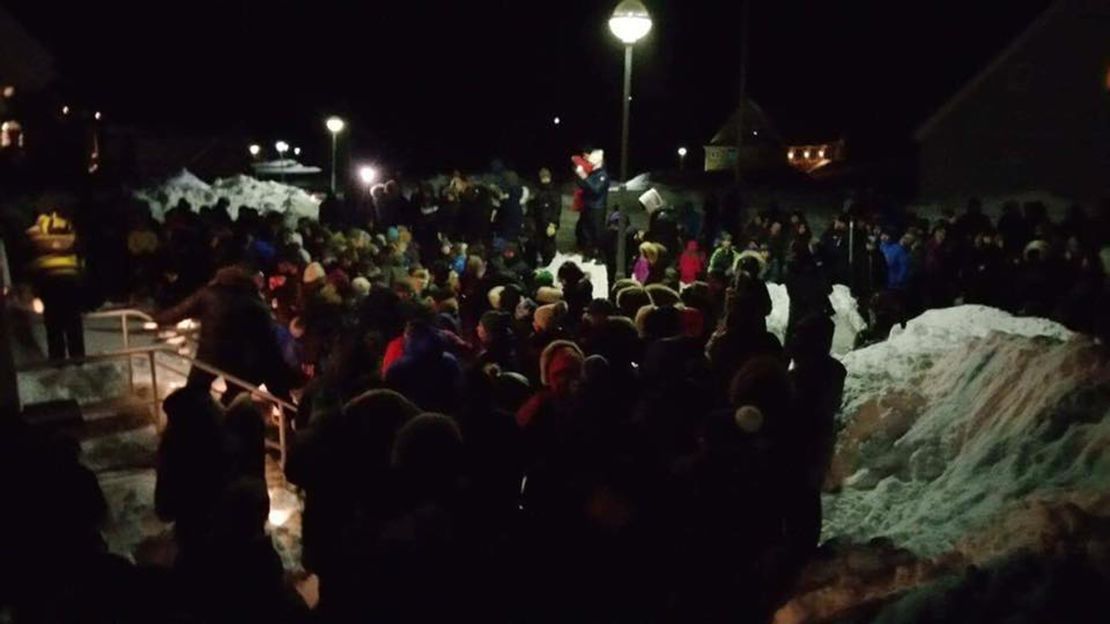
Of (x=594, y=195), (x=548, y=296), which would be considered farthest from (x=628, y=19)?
(x=594, y=195)

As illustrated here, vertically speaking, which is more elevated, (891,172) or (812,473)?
(891,172)

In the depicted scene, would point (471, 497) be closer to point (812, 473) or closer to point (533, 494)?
point (533, 494)

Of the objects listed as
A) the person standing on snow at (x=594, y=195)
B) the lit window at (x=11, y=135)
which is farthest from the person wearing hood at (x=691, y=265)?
the lit window at (x=11, y=135)

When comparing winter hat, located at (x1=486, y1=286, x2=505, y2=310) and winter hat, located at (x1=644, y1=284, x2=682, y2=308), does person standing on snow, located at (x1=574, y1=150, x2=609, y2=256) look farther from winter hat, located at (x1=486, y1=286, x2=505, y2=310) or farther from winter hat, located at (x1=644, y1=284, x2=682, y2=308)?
winter hat, located at (x1=644, y1=284, x2=682, y2=308)

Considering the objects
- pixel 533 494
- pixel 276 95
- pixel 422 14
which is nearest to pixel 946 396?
pixel 533 494

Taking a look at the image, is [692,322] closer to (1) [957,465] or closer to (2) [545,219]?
(1) [957,465]

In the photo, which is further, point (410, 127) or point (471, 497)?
point (410, 127)

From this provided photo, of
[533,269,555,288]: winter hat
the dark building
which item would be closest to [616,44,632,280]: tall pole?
[533,269,555,288]: winter hat

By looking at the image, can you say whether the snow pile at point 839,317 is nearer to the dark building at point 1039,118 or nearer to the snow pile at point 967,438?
the snow pile at point 967,438

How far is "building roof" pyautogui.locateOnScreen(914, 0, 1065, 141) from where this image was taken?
86.9 feet

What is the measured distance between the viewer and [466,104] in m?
58.0

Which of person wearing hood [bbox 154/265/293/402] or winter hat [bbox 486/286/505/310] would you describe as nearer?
person wearing hood [bbox 154/265/293/402]

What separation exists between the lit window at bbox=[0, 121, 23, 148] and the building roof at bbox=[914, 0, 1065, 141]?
2492 cm

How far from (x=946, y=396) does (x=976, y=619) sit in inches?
189
